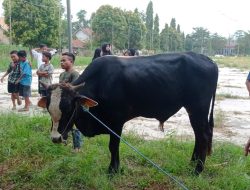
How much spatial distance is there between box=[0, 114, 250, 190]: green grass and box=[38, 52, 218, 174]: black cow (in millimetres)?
248

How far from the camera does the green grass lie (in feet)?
14.0

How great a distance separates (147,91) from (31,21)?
2351cm

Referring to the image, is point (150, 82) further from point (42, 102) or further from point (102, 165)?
point (42, 102)

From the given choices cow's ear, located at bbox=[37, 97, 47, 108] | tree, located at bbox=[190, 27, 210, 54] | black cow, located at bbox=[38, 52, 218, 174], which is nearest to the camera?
cow's ear, located at bbox=[37, 97, 47, 108]

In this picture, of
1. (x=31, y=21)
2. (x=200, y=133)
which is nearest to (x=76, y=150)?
(x=200, y=133)

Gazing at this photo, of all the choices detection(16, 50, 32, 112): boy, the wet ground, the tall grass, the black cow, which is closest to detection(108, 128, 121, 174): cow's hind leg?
the black cow

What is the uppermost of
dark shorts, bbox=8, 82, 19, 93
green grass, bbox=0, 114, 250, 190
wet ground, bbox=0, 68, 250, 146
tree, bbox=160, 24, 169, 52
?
tree, bbox=160, 24, 169, 52

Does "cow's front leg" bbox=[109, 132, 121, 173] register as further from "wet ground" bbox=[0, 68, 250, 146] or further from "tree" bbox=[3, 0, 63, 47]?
"tree" bbox=[3, 0, 63, 47]

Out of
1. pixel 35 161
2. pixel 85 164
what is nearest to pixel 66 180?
pixel 85 164

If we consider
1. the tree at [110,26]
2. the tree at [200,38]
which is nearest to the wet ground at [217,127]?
the tree at [110,26]

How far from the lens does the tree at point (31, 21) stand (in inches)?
1027

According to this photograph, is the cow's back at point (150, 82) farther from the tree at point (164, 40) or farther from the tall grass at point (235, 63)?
the tree at point (164, 40)

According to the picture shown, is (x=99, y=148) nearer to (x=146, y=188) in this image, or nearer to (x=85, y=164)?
(x=85, y=164)

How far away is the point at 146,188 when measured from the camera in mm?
4203
